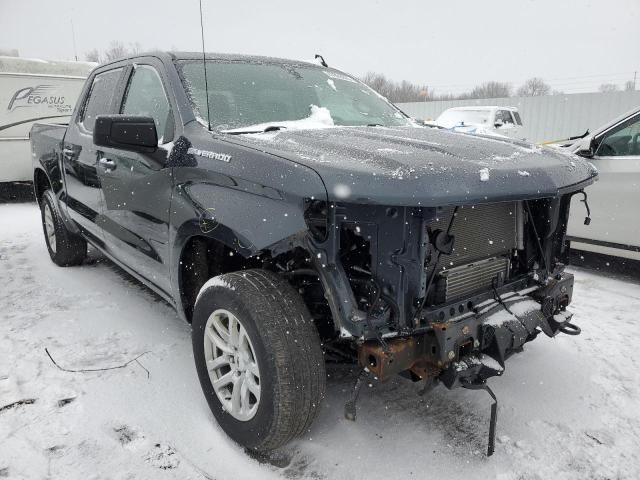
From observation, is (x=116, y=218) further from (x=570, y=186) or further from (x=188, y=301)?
(x=570, y=186)

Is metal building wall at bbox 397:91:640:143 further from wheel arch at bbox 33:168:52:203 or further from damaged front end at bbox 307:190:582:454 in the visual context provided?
damaged front end at bbox 307:190:582:454

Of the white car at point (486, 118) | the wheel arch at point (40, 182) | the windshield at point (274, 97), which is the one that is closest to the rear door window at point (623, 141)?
the windshield at point (274, 97)

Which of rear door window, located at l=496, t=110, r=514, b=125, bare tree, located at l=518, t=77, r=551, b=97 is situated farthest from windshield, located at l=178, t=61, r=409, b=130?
bare tree, located at l=518, t=77, r=551, b=97

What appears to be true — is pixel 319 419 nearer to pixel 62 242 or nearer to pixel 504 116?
pixel 62 242

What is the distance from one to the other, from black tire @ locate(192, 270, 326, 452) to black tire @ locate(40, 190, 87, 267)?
3363 millimetres

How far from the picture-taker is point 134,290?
173 inches

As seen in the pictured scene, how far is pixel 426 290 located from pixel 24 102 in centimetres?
943

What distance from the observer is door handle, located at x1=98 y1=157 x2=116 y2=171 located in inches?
128

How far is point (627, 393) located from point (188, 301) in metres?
2.50

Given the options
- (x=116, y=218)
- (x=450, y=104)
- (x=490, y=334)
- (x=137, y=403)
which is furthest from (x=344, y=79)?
(x=450, y=104)

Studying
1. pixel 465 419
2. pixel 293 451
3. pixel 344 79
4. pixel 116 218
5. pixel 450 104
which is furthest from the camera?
pixel 450 104

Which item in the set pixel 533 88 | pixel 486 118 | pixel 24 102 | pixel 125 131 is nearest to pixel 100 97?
pixel 125 131

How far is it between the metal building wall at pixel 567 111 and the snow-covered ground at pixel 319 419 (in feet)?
56.1

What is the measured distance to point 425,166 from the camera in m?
1.87
